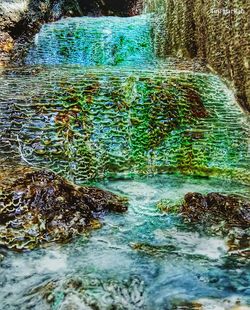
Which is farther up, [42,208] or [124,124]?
[124,124]

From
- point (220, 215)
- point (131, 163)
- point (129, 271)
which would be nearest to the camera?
point (129, 271)

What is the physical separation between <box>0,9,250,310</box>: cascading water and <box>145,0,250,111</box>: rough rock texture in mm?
287

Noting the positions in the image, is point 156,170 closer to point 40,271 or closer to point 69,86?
point 69,86

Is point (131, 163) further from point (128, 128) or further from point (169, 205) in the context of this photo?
point (169, 205)

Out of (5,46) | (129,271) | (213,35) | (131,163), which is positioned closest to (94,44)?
(5,46)

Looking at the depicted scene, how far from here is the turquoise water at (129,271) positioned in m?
2.51

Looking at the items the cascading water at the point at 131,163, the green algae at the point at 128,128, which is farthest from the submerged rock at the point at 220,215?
the green algae at the point at 128,128

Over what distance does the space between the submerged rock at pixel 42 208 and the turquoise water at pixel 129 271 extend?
0.12 meters

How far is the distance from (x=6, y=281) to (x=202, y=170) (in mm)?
2909

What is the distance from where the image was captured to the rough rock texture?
5.84 metres

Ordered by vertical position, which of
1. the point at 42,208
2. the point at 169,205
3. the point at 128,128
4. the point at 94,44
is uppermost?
the point at 94,44

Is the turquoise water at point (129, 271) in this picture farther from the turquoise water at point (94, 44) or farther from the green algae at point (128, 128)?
the turquoise water at point (94, 44)

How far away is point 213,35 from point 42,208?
4.59 metres

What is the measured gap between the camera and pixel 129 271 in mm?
2861
